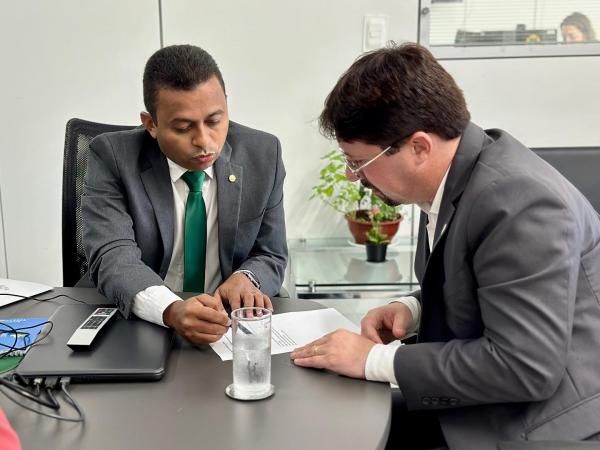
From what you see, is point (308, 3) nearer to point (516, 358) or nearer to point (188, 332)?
point (188, 332)

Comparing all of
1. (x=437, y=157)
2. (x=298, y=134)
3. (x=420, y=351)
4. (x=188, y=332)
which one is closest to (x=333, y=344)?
(x=420, y=351)

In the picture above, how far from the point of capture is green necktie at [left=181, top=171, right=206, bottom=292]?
1652 mm

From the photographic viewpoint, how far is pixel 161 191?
1.63m

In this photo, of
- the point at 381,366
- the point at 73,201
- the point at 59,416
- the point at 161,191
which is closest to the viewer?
the point at 59,416

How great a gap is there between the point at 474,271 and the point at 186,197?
2.79 ft

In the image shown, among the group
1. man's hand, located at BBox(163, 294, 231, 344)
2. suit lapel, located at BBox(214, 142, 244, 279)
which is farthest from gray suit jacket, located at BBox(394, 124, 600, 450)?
suit lapel, located at BBox(214, 142, 244, 279)


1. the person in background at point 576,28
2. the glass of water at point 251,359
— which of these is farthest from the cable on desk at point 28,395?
the person in background at point 576,28

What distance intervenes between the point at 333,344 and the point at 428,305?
0.21 m

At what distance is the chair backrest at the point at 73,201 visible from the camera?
1922 millimetres

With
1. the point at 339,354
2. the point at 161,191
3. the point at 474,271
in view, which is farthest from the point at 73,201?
the point at 474,271

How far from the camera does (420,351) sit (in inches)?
43.0

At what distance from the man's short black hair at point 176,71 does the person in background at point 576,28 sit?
1.81 metres

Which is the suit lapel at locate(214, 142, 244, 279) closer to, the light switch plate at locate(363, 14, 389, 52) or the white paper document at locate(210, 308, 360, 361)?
the white paper document at locate(210, 308, 360, 361)

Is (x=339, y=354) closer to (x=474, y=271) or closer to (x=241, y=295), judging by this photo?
(x=474, y=271)
